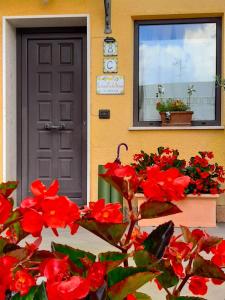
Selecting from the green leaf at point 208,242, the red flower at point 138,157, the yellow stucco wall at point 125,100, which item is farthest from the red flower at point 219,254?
the yellow stucco wall at point 125,100

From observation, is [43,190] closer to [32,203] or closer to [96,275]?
[32,203]

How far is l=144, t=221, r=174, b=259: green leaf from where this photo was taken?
32.6 inches

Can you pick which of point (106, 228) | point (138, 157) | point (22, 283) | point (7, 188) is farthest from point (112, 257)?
point (138, 157)

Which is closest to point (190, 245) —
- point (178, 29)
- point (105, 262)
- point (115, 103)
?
point (105, 262)

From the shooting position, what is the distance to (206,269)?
2.63 feet

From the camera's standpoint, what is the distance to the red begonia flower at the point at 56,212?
68cm

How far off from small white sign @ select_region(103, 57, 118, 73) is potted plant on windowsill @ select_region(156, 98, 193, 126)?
687 mm

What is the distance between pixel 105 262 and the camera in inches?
29.1

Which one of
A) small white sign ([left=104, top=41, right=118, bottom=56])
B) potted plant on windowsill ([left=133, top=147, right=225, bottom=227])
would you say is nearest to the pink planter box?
potted plant on windowsill ([left=133, top=147, right=225, bottom=227])

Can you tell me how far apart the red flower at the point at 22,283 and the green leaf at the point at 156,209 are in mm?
219

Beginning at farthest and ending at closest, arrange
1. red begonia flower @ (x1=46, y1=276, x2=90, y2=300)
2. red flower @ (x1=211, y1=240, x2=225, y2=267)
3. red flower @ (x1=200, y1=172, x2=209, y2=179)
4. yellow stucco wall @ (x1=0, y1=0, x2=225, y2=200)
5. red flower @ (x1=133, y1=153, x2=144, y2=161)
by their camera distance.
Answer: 1. yellow stucco wall @ (x1=0, y1=0, x2=225, y2=200)
2. red flower @ (x1=133, y1=153, x2=144, y2=161)
3. red flower @ (x1=200, y1=172, x2=209, y2=179)
4. red flower @ (x1=211, y1=240, x2=225, y2=267)
5. red begonia flower @ (x1=46, y1=276, x2=90, y2=300)

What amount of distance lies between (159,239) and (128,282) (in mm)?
158

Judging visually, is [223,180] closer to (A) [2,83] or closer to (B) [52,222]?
(A) [2,83]

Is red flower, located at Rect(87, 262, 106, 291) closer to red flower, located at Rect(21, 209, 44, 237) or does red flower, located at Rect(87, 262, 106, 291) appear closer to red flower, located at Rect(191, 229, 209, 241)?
red flower, located at Rect(21, 209, 44, 237)
